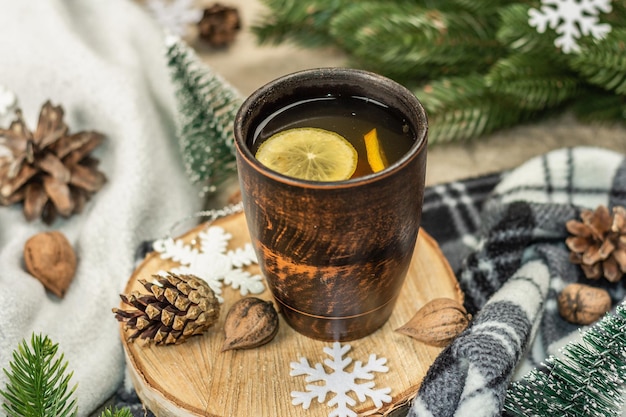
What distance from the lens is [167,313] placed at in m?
0.71

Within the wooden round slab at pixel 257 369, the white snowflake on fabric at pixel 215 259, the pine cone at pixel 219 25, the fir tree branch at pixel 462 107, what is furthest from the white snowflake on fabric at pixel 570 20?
the pine cone at pixel 219 25

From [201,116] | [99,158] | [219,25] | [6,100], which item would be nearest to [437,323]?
[201,116]

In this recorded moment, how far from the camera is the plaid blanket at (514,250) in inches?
27.2

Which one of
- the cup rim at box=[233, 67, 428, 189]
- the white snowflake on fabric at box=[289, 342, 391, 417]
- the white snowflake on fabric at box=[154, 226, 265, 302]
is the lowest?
the white snowflake on fabric at box=[289, 342, 391, 417]

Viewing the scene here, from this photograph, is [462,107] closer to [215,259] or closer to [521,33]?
[521,33]

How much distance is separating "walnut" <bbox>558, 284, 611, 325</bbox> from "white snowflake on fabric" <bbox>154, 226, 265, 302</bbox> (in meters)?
0.36

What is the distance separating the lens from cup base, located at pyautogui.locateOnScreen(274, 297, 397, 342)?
0.71 m

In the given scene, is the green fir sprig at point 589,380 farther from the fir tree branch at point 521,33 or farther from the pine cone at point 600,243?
the fir tree branch at point 521,33

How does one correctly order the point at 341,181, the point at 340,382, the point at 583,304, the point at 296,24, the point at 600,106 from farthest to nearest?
the point at 296,24, the point at 600,106, the point at 583,304, the point at 340,382, the point at 341,181

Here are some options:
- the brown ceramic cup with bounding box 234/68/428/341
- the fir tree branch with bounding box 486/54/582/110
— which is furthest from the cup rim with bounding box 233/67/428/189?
the fir tree branch with bounding box 486/54/582/110

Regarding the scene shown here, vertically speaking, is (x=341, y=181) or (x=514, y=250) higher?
(x=341, y=181)

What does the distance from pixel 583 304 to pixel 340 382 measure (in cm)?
32

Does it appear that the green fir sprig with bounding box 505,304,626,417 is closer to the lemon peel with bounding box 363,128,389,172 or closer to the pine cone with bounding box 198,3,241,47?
the lemon peel with bounding box 363,128,389,172

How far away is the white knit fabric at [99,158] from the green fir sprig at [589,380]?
473 millimetres
